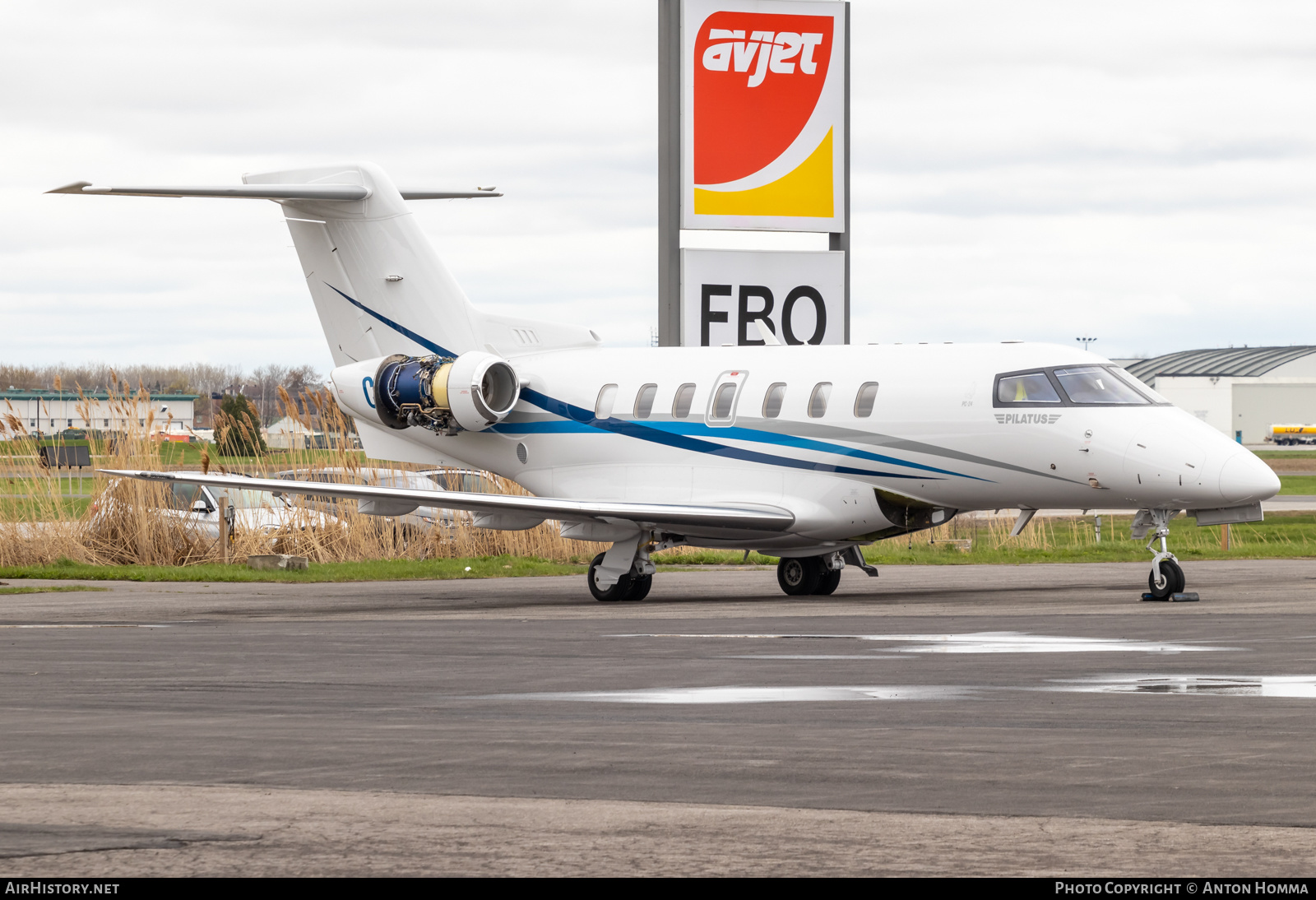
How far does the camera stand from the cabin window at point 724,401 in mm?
21453

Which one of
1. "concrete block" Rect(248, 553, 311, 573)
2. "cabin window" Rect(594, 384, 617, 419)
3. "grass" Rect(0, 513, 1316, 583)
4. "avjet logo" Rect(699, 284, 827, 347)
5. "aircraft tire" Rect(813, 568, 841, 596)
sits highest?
"avjet logo" Rect(699, 284, 827, 347)

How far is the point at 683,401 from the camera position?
22.0m

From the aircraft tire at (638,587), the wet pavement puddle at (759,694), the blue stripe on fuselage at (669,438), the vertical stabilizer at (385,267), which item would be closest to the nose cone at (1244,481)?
the blue stripe on fuselage at (669,438)

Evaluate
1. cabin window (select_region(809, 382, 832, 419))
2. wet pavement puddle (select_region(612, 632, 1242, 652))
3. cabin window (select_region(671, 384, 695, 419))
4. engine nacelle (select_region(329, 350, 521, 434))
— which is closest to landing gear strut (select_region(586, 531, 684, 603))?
cabin window (select_region(671, 384, 695, 419))

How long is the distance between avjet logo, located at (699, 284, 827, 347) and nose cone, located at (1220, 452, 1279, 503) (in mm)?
11299

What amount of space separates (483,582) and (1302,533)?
19896mm

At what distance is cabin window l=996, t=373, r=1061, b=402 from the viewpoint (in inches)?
761

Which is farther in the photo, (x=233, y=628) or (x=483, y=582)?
(x=483, y=582)

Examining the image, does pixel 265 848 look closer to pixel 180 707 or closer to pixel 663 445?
pixel 180 707

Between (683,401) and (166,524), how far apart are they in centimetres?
942

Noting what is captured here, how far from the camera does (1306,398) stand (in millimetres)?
136500

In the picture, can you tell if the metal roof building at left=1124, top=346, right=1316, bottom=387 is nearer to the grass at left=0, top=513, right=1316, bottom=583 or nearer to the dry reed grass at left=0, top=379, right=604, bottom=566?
the grass at left=0, top=513, right=1316, bottom=583

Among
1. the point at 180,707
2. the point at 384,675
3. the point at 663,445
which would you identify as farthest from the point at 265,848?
the point at 663,445

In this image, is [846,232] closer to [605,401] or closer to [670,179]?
[670,179]
